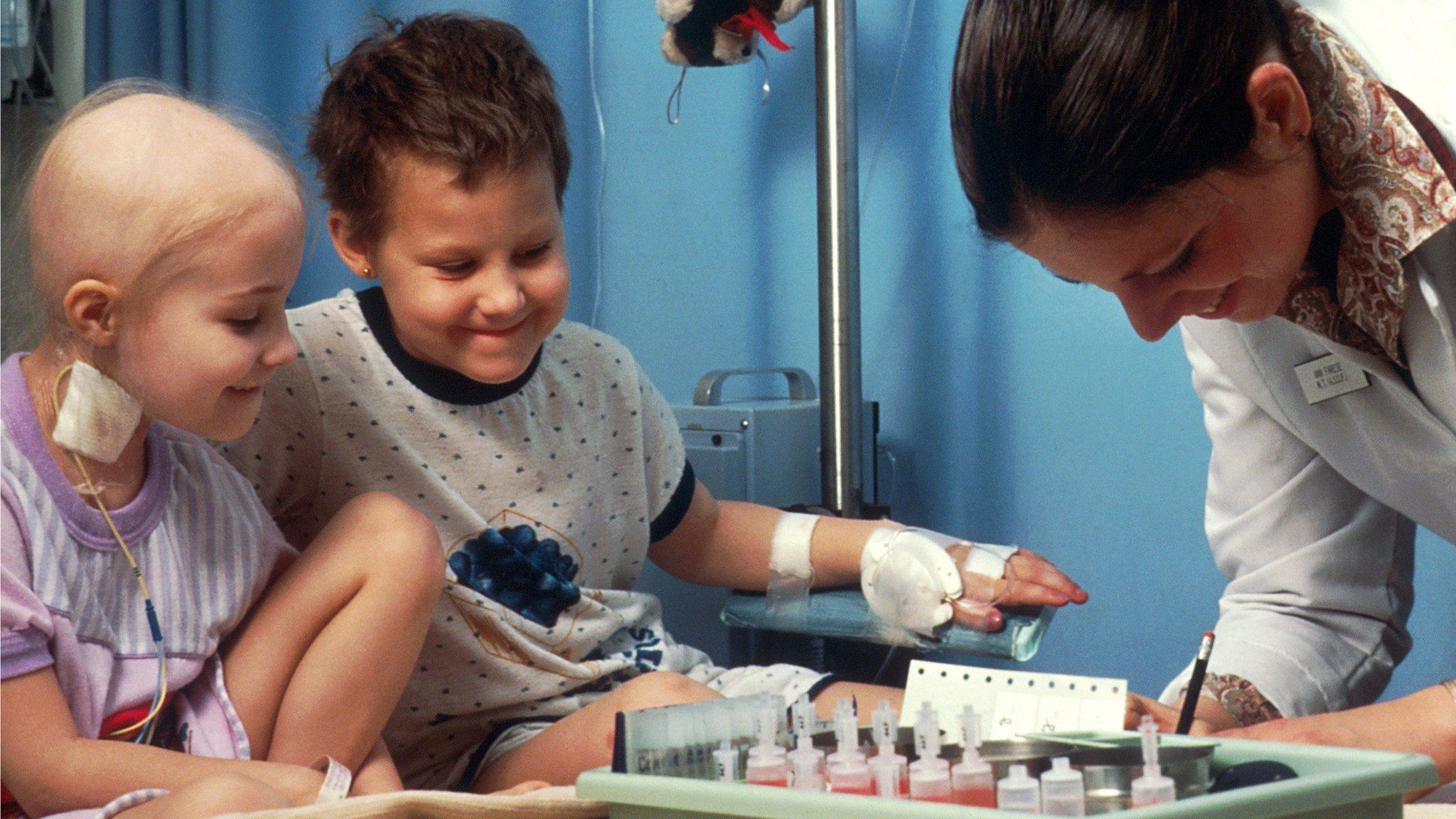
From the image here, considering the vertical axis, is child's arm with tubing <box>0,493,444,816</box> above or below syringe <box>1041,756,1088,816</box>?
below

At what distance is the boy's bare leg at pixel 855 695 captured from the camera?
A: 107 cm

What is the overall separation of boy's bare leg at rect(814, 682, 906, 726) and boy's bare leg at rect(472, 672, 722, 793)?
0.13 meters

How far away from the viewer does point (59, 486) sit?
840mm

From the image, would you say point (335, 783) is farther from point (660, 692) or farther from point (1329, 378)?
point (1329, 378)

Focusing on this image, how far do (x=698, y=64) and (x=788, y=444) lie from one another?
51 cm

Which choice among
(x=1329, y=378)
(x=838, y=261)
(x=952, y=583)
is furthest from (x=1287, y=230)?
(x=838, y=261)

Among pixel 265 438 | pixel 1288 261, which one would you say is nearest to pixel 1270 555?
pixel 1288 261

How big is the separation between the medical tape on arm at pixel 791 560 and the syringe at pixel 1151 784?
27.5 inches

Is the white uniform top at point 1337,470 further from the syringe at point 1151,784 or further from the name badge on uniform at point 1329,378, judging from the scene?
the syringe at point 1151,784

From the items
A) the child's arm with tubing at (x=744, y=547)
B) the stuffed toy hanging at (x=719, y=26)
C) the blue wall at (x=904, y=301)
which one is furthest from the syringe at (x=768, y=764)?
the stuffed toy hanging at (x=719, y=26)

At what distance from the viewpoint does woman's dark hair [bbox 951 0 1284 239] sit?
815 millimetres

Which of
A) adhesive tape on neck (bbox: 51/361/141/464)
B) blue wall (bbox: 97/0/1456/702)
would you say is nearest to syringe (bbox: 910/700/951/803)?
adhesive tape on neck (bbox: 51/361/141/464)

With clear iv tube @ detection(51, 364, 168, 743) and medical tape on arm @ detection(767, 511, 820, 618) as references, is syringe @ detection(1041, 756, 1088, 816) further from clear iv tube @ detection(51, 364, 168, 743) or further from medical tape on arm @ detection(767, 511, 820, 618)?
medical tape on arm @ detection(767, 511, 820, 618)

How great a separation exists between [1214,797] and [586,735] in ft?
1.85
